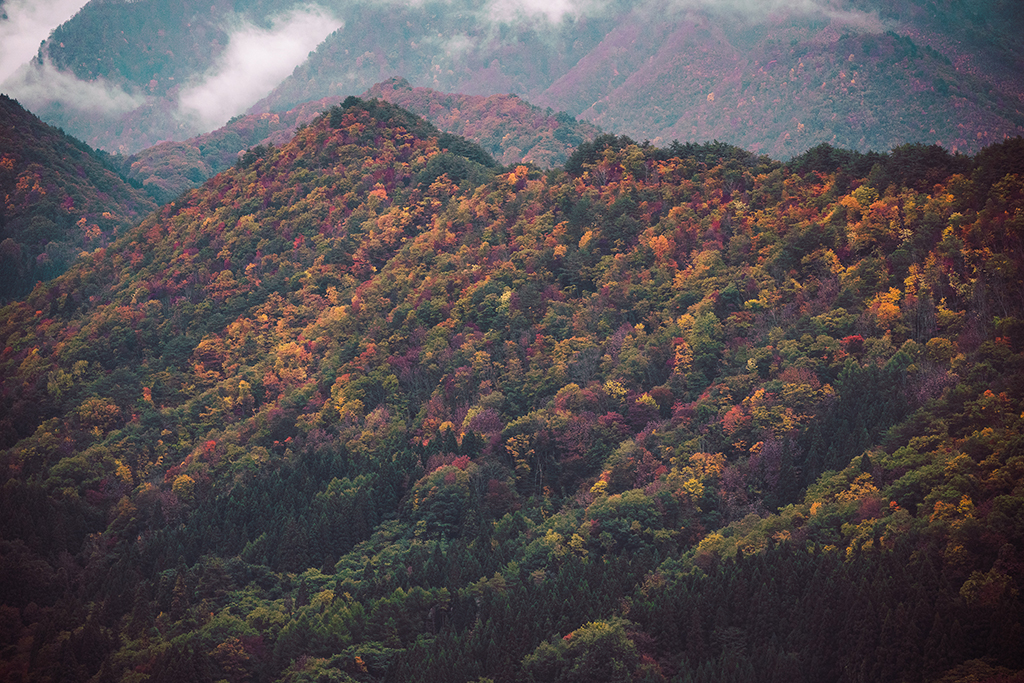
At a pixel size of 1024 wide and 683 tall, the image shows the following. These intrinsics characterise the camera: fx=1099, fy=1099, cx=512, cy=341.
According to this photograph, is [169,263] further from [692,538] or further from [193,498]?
[692,538]

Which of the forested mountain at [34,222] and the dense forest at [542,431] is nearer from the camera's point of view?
the dense forest at [542,431]

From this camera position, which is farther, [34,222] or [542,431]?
[34,222]

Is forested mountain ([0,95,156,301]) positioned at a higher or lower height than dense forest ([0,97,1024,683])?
higher

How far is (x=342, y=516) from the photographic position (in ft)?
335

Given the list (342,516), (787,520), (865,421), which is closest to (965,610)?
(787,520)

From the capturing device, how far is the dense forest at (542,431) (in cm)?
7562

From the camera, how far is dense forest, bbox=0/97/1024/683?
7562 cm

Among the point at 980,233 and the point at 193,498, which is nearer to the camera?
the point at 980,233

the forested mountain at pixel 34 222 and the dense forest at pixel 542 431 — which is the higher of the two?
the forested mountain at pixel 34 222

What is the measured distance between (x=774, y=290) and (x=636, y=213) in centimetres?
2409

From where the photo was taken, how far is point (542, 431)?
106 m

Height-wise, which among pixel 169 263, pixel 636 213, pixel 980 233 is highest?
pixel 169 263

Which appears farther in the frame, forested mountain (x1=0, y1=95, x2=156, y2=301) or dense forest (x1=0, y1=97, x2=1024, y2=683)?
forested mountain (x1=0, y1=95, x2=156, y2=301)

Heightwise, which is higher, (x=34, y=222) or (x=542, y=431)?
(x=34, y=222)
